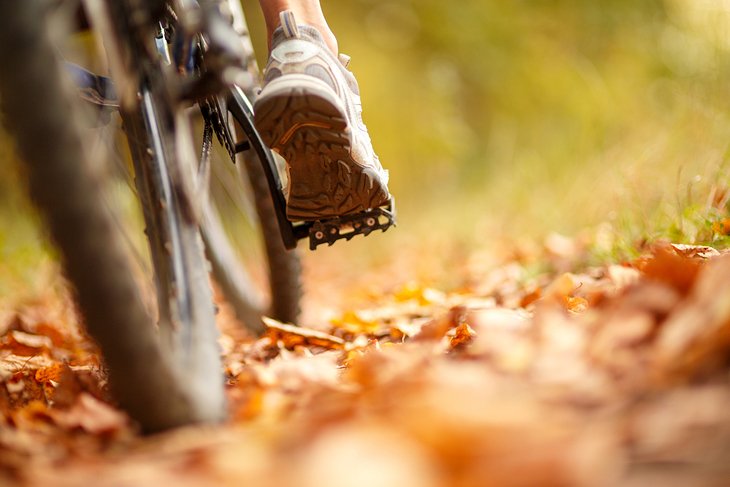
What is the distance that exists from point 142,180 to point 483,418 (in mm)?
700

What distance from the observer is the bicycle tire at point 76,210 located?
23.8 inches

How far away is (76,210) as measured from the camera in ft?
1.99

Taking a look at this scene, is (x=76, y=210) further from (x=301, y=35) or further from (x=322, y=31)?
(x=322, y=31)

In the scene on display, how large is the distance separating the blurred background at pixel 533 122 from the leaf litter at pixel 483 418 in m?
0.75

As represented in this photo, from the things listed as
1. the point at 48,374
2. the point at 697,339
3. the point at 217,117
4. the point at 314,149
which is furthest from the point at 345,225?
the point at 697,339

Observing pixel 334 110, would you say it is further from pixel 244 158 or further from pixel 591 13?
pixel 591 13

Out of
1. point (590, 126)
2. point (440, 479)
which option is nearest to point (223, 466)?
point (440, 479)

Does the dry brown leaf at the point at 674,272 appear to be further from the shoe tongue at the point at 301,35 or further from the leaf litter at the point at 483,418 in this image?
the shoe tongue at the point at 301,35

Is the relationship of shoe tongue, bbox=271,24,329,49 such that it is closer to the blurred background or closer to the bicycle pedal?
the bicycle pedal

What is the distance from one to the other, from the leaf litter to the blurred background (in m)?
0.75

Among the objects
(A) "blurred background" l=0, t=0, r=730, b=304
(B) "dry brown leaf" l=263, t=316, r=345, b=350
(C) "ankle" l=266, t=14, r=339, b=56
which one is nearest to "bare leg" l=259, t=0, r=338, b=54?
(C) "ankle" l=266, t=14, r=339, b=56

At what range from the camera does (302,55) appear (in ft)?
3.51

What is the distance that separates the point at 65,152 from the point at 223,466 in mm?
358

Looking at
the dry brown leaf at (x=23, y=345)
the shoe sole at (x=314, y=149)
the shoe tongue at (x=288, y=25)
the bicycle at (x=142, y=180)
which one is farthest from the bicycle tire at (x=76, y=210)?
the dry brown leaf at (x=23, y=345)
